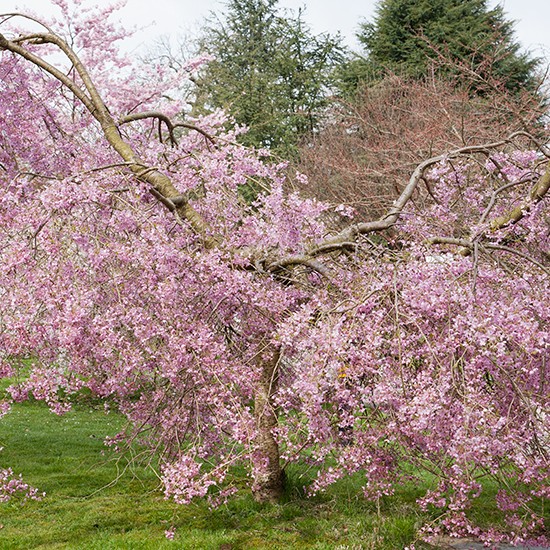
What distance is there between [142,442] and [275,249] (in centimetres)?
249

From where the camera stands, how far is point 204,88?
21109 millimetres

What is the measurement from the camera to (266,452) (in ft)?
21.5

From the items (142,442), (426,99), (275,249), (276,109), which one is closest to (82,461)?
(142,442)

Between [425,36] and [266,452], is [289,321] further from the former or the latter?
[425,36]

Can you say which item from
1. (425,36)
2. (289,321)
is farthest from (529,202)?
(425,36)

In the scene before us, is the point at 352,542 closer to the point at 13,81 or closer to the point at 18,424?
the point at 13,81

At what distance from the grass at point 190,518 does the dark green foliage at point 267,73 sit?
12909 mm

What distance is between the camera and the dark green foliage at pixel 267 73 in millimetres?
19703

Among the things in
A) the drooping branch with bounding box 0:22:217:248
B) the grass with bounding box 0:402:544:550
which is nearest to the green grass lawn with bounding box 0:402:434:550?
the grass with bounding box 0:402:544:550

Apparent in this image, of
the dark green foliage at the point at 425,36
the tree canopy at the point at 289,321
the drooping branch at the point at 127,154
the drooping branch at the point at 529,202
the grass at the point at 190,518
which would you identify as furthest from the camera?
the dark green foliage at the point at 425,36

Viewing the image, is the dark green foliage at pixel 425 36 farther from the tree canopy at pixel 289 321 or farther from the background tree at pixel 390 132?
the tree canopy at pixel 289 321

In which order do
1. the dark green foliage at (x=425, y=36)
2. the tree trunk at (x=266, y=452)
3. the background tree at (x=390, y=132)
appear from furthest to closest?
the dark green foliage at (x=425, y=36), the background tree at (x=390, y=132), the tree trunk at (x=266, y=452)

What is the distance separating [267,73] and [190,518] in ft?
55.4

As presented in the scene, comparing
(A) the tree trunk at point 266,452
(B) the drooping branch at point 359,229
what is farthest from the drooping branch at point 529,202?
(A) the tree trunk at point 266,452
